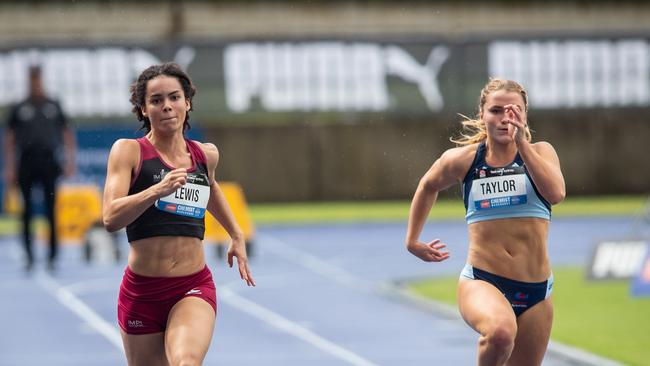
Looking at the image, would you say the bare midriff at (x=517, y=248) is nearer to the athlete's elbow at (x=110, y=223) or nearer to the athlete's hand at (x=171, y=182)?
the athlete's hand at (x=171, y=182)

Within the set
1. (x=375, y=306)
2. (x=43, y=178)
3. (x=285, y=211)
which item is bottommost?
(x=285, y=211)

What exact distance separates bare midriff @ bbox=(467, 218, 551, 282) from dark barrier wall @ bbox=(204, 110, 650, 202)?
23.0 m

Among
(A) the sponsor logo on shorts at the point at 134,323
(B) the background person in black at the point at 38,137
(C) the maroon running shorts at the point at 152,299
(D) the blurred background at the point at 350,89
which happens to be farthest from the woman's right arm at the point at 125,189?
(D) the blurred background at the point at 350,89

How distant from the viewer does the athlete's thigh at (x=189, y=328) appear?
5.85 m

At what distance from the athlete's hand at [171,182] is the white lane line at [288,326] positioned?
472 cm

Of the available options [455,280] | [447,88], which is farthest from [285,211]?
[455,280]

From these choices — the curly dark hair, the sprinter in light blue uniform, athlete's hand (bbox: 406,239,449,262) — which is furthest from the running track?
the curly dark hair

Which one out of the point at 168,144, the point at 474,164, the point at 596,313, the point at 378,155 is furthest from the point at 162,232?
the point at 378,155

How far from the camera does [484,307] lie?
6473 mm

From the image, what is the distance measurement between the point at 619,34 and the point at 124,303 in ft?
A: 78.3

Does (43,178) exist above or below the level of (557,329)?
above

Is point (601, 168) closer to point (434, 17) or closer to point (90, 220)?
point (434, 17)

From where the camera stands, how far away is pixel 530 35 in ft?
94.5

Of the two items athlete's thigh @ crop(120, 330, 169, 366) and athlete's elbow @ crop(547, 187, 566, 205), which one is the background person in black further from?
athlete's elbow @ crop(547, 187, 566, 205)
